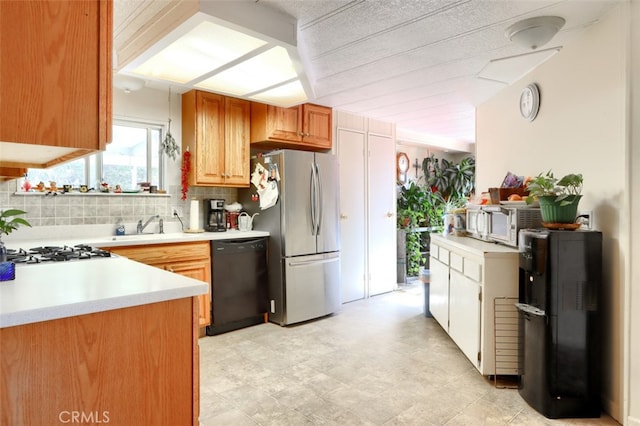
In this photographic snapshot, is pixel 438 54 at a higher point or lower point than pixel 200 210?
higher

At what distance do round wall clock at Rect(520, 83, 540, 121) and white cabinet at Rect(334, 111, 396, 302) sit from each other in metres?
2.07

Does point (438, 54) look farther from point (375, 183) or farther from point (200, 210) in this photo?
point (200, 210)

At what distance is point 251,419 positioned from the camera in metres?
2.16

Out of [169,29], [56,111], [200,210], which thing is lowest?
[200,210]

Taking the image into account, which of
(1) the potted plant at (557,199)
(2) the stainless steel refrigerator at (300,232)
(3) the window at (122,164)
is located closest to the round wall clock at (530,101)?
(1) the potted plant at (557,199)

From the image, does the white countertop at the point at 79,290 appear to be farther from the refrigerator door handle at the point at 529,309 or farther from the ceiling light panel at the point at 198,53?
the refrigerator door handle at the point at 529,309

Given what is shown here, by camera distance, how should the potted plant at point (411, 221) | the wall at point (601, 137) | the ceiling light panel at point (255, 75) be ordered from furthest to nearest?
the potted plant at point (411, 221) < the ceiling light panel at point (255, 75) < the wall at point (601, 137)

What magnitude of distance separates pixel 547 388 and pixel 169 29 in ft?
9.48

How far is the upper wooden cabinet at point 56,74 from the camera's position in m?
1.01

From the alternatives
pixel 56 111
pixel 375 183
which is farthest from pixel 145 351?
pixel 375 183

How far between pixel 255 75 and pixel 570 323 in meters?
2.59

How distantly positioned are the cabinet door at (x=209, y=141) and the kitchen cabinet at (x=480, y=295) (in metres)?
2.37

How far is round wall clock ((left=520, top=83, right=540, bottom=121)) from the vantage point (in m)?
3.07

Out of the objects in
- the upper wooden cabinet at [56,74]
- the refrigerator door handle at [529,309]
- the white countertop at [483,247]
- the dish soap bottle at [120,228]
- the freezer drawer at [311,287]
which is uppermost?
the upper wooden cabinet at [56,74]
